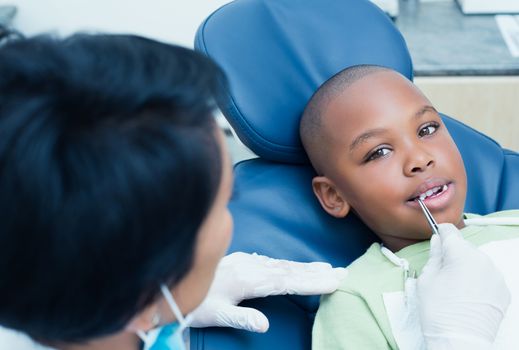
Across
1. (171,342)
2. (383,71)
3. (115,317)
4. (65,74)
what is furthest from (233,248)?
(65,74)

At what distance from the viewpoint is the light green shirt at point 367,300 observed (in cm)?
109

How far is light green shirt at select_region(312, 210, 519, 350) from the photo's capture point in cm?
109

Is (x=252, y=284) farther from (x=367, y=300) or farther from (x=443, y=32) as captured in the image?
(x=443, y=32)

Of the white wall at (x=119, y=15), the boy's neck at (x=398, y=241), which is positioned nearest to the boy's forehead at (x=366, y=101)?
the boy's neck at (x=398, y=241)

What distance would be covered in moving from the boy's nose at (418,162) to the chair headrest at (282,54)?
0.86 feet

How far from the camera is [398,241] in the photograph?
1293 millimetres

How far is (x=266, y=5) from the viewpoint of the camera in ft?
4.62

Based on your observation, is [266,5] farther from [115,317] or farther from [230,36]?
[115,317]

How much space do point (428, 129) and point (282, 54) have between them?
36cm

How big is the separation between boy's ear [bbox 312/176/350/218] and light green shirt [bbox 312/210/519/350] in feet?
0.34

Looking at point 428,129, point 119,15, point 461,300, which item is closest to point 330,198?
point 428,129

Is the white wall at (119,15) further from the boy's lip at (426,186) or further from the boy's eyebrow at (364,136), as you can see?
the boy's lip at (426,186)

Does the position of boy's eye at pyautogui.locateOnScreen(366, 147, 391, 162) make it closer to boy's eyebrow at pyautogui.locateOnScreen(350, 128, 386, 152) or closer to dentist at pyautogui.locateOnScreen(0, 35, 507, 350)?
boy's eyebrow at pyautogui.locateOnScreen(350, 128, 386, 152)

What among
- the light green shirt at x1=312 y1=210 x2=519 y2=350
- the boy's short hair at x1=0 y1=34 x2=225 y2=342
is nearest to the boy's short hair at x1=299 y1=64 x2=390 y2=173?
the light green shirt at x1=312 y1=210 x2=519 y2=350
